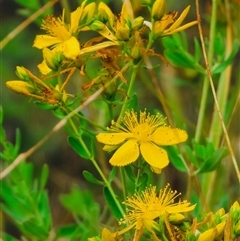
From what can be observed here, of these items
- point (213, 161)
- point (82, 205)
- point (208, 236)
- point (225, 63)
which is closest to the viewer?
→ point (208, 236)

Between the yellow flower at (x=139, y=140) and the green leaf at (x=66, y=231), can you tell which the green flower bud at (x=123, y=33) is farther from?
the green leaf at (x=66, y=231)

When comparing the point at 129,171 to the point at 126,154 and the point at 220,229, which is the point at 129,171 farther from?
the point at 220,229

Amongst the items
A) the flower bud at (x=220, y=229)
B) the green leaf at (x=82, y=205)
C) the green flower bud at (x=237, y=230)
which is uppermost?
the flower bud at (x=220, y=229)

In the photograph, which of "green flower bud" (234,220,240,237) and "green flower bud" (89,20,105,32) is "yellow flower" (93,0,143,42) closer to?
"green flower bud" (89,20,105,32)

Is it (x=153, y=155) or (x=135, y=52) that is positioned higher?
(x=135, y=52)

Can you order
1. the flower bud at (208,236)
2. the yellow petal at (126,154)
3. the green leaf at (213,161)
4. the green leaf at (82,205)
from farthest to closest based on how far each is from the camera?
the green leaf at (82,205) < the green leaf at (213,161) < the yellow petal at (126,154) < the flower bud at (208,236)

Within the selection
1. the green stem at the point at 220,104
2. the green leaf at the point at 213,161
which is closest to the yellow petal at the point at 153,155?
the green leaf at the point at 213,161

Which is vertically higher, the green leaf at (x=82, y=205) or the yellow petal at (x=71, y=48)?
the yellow petal at (x=71, y=48)

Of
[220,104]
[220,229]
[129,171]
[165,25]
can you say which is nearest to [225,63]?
[220,104]
